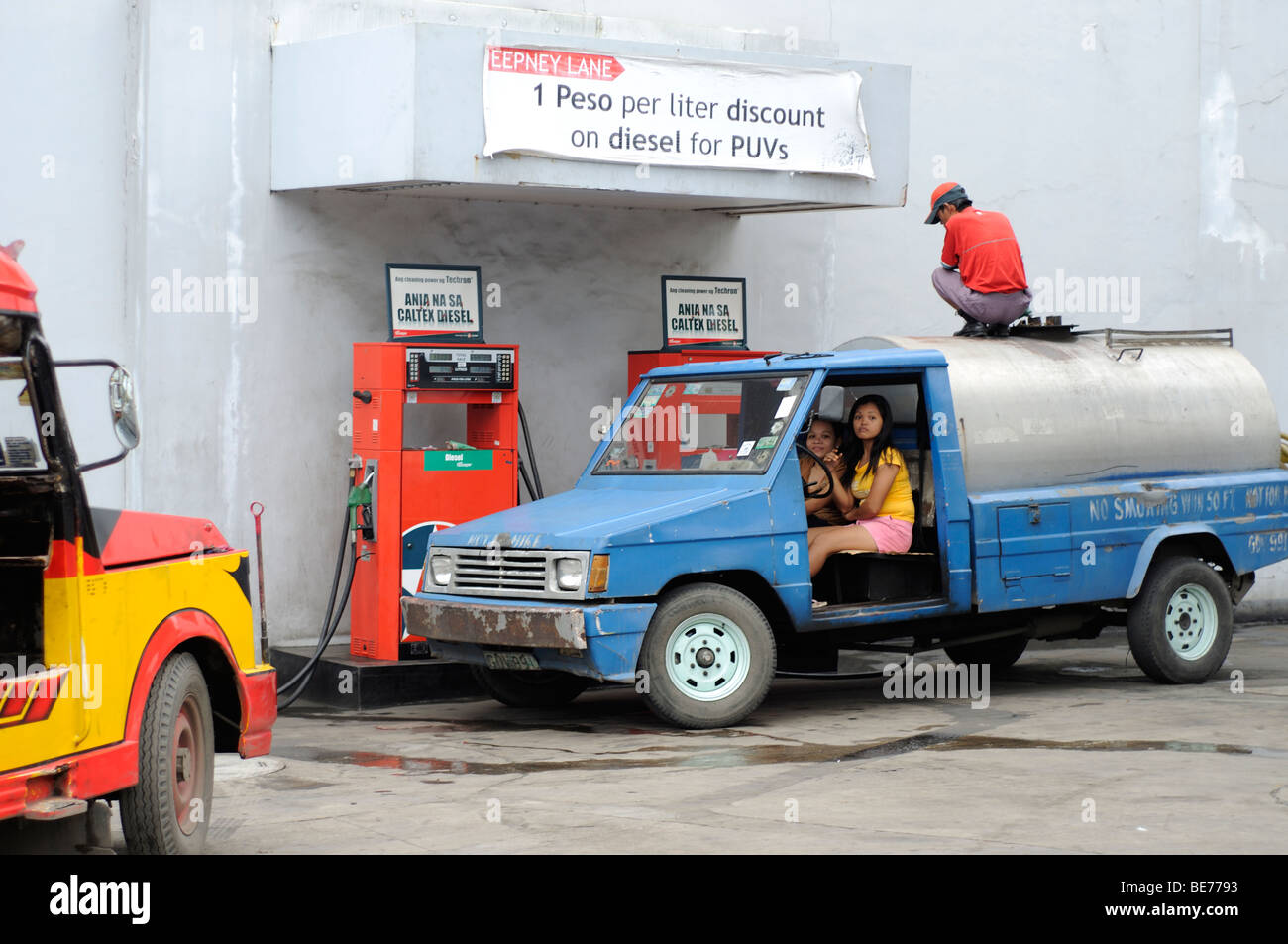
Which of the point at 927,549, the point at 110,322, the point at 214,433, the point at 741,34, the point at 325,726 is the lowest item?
the point at 325,726

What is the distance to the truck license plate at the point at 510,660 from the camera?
980 centimetres

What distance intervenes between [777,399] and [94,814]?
5399 mm

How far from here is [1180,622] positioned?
1185 cm

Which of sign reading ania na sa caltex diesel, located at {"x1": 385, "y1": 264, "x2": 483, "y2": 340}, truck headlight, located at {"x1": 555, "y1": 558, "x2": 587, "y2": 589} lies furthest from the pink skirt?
sign reading ania na sa caltex diesel, located at {"x1": 385, "y1": 264, "x2": 483, "y2": 340}

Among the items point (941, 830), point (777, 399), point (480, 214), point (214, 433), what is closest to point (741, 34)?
point (480, 214)

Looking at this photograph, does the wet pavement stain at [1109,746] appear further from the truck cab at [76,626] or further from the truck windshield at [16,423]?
the truck windshield at [16,423]

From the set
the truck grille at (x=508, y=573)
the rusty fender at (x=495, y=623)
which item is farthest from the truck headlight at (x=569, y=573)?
the rusty fender at (x=495, y=623)

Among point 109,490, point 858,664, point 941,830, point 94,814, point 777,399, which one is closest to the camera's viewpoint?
point 94,814

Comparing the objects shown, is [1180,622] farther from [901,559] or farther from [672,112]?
[672,112]

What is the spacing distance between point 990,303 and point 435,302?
381 centimetres

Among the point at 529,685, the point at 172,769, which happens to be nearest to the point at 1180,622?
the point at 529,685

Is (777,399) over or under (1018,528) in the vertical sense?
over

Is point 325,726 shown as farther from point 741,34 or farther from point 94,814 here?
point 741,34

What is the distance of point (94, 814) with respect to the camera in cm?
622
